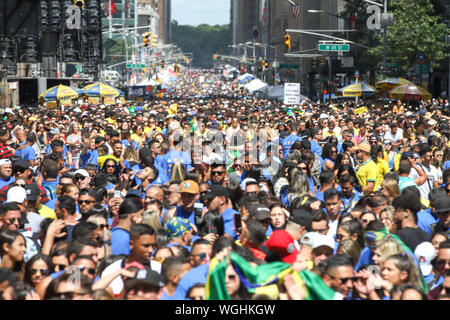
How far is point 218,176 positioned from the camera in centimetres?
1145

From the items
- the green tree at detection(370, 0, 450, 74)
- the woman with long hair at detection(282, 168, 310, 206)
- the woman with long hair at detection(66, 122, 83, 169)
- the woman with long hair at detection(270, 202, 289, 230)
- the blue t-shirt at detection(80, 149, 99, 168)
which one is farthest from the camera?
the green tree at detection(370, 0, 450, 74)

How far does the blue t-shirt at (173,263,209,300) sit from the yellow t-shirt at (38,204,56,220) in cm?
354

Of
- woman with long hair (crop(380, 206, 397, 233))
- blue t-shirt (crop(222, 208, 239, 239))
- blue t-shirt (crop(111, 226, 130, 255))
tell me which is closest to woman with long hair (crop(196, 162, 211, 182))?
blue t-shirt (crop(222, 208, 239, 239))

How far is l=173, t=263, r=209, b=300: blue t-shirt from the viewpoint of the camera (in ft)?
20.2

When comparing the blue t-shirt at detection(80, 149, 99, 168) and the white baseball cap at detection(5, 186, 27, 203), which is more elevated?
the white baseball cap at detection(5, 186, 27, 203)

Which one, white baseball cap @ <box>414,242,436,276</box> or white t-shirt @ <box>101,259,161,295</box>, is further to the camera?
white baseball cap @ <box>414,242,436,276</box>

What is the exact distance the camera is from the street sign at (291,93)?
35031 mm

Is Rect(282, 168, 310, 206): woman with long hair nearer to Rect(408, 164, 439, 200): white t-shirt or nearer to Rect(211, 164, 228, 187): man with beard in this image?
Rect(211, 164, 228, 187): man with beard

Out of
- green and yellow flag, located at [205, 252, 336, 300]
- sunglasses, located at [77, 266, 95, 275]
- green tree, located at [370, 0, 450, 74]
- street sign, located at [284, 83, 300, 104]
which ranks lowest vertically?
street sign, located at [284, 83, 300, 104]

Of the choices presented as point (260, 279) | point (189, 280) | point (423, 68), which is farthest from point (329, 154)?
point (423, 68)

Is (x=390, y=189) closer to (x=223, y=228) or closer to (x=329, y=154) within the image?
(x=223, y=228)

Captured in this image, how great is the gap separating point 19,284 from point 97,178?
553 centimetres

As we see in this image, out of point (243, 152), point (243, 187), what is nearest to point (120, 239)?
point (243, 187)
